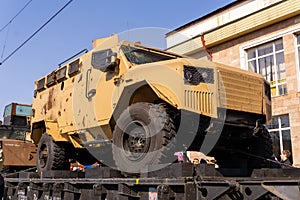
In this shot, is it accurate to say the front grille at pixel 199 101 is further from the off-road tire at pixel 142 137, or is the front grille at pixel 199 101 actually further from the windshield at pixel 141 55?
the windshield at pixel 141 55

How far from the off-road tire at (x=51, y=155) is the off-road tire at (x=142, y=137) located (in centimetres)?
243

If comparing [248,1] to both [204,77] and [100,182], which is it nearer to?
[204,77]

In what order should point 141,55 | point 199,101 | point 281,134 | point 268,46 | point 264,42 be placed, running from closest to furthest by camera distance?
point 199,101 < point 141,55 < point 281,134 < point 264,42 < point 268,46

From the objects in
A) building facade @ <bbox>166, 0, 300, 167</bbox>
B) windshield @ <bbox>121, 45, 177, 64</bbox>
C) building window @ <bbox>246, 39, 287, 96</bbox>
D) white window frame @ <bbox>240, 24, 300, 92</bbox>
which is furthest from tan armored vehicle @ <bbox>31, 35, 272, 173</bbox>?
building window @ <bbox>246, 39, 287, 96</bbox>

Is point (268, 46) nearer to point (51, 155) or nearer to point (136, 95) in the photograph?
point (51, 155)

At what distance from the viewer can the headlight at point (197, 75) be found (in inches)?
201

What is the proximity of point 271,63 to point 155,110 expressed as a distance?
12063 mm

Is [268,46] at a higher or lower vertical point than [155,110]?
higher

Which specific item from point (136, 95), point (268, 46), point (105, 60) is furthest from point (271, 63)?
point (136, 95)

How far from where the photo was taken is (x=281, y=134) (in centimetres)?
1504

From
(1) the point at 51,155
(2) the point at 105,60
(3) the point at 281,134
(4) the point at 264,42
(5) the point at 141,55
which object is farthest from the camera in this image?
(4) the point at 264,42

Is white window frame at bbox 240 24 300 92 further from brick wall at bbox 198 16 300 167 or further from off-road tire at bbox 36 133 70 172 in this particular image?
off-road tire at bbox 36 133 70 172

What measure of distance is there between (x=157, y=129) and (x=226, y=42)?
1322 cm

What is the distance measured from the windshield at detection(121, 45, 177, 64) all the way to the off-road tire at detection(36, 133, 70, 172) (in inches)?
105
